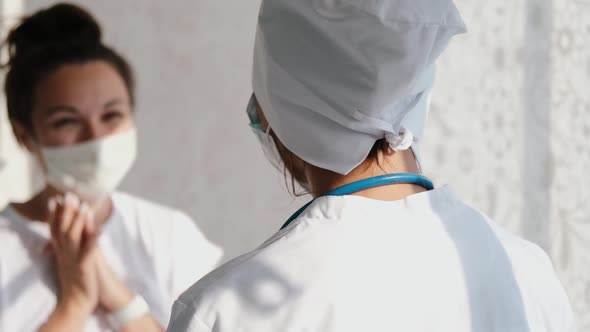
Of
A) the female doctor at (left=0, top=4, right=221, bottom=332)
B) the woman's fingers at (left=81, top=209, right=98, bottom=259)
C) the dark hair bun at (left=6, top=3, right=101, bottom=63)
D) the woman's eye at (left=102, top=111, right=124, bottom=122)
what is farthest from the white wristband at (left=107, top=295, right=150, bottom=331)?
the dark hair bun at (left=6, top=3, right=101, bottom=63)

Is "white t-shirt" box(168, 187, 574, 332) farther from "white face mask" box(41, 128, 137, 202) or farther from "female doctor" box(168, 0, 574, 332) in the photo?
"white face mask" box(41, 128, 137, 202)

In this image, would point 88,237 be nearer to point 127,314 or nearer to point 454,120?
point 127,314

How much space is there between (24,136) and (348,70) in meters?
0.97

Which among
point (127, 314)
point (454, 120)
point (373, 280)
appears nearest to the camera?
point (373, 280)

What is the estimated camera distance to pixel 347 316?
81 centimetres

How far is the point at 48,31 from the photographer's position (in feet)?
5.43

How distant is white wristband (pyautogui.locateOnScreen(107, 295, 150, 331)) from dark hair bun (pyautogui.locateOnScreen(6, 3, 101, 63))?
0.57 meters

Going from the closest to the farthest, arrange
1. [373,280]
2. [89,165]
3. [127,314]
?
[373,280], [127,314], [89,165]

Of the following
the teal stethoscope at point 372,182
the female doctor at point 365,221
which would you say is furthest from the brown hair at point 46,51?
the teal stethoscope at point 372,182

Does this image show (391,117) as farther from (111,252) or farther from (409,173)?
(111,252)

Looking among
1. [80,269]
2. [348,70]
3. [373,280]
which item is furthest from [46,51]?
[373,280]

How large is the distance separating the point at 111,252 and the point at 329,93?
0.85 meters

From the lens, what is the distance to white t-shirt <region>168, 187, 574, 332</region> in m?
0.81

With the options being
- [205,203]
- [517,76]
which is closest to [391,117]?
[517,76]
